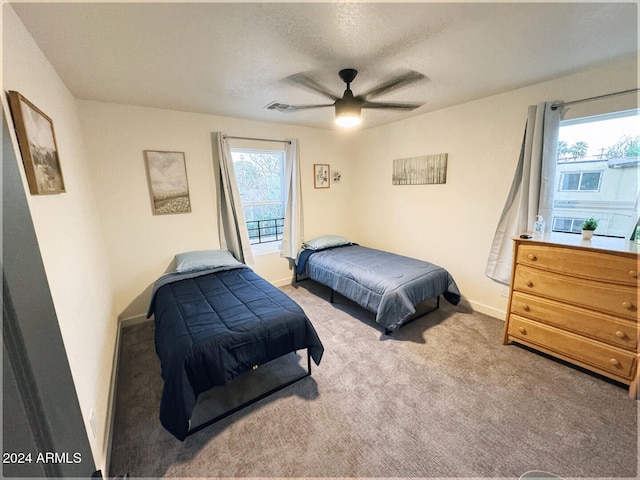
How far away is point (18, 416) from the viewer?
0.51 metres

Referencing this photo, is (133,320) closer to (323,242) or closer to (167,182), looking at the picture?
(167,182)

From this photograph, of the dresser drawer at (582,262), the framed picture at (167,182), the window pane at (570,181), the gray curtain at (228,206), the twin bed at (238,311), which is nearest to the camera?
the twin bed at (238,311)

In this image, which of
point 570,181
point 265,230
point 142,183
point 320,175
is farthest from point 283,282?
point 570,181

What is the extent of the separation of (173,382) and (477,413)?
1.93 m

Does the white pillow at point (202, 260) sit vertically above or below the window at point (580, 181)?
below

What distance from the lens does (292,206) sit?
3.71 metres

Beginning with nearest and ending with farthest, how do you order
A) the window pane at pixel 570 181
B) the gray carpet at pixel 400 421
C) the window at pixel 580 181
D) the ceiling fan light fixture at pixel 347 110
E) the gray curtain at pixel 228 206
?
the gray carpet at pixel 400 421 < the ceiling fan light fixture at pixel 347 110 < the window at pixel 580 181 < the window pane at pixel 570 181 < the gray curtain at pixel 228 206

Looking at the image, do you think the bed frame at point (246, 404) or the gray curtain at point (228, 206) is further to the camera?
the gray curtain at point (228, 206)

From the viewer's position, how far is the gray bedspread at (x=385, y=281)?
246cm

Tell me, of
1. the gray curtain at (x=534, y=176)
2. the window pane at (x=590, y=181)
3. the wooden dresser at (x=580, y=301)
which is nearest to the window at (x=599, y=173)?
the window pane at (x=590, y=181)

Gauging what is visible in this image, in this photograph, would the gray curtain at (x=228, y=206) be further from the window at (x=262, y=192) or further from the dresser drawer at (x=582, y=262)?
the dresser drawer at (x=582, y=262)

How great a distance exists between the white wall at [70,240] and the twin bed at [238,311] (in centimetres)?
35

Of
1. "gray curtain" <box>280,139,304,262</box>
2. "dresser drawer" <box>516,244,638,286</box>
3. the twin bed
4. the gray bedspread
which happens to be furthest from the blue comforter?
"dresser drawer" <box>516,244,638,286</box>

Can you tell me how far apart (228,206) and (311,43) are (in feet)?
6.82
